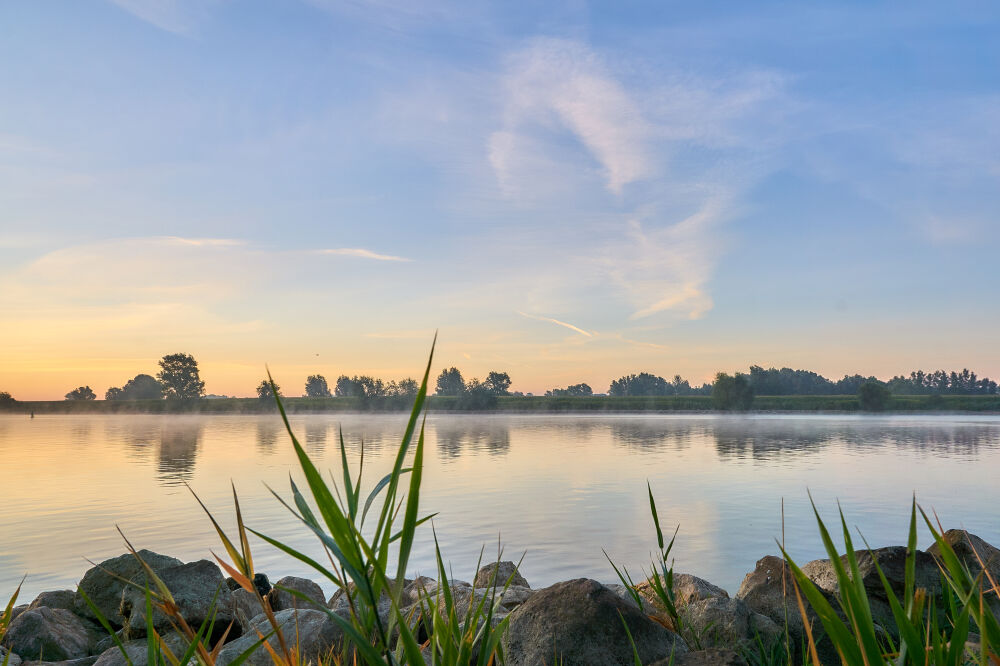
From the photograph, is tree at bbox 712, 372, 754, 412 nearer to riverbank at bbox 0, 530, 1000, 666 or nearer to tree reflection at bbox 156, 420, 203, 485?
tree reflection at bbox 156, 420, 203, 485

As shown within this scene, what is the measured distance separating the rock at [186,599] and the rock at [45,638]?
0.56 m

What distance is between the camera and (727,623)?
6156 millimetres

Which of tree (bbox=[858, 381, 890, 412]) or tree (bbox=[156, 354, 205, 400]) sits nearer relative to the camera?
tree (bbox=[858, 381, 890, 412])

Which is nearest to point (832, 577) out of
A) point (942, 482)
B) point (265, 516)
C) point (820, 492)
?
point (265, 516)

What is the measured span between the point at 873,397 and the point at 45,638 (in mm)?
125992

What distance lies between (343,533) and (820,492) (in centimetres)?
2431

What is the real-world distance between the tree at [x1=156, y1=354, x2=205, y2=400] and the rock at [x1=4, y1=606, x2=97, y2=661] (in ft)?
639

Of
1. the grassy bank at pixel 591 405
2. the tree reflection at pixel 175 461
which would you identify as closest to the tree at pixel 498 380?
the grassy bank at pixel 591 405

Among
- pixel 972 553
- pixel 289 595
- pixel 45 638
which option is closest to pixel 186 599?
pixel 45 638

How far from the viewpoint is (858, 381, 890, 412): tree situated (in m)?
115

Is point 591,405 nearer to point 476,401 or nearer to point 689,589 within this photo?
point 476,401

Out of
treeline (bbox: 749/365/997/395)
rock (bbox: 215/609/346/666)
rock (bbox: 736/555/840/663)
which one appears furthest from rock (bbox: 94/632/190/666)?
treeline (bbox: 749/365/997/395)

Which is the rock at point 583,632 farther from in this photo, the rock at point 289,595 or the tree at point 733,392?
the tree at point 733,392

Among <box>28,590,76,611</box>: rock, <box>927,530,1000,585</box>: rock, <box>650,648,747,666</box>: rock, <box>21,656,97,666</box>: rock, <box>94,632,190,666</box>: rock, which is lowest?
<box>28,590,76,611</box>: rock
